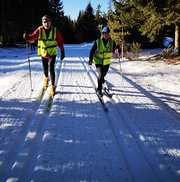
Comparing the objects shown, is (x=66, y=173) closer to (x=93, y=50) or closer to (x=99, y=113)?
(x=99, y=113)

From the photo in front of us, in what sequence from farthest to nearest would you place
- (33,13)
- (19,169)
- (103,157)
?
(33,13), (103,157), (19,169)

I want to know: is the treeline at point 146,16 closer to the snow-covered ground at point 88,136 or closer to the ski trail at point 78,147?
the snow-covered ground at point 88,136

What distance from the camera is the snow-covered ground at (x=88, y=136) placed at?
5.73 m

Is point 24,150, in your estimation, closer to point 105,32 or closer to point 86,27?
point 105,32

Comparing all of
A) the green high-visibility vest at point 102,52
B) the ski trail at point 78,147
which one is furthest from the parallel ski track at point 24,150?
the green high-visibility vest at point 102,52

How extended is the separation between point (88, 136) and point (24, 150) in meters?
1.34

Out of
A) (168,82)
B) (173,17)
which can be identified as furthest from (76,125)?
(173,17)

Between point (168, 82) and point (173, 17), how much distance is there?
27.4 feet

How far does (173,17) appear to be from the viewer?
880 inches

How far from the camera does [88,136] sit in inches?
294

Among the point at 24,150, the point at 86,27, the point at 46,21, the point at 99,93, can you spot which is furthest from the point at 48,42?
the point at 86,27

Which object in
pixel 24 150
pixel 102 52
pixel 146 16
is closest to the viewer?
pixel 24 150

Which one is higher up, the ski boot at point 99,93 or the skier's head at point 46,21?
the skier's head at point 46,21

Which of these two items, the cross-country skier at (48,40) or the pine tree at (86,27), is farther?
the pine tree at (86,27)
